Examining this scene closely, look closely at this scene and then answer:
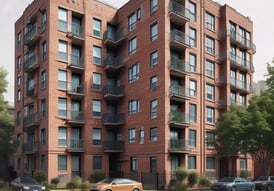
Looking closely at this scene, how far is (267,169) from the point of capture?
129 feet

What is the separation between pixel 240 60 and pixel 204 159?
50.2 ft

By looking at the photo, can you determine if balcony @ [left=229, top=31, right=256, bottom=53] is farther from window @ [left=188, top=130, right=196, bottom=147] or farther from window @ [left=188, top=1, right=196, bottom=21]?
window @ [left=188, top=130, right=196, bottom=147]

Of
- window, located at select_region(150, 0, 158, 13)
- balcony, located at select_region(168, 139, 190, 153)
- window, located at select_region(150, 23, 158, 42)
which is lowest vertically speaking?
balcony, located at select_region(168, 139, 190, 153)

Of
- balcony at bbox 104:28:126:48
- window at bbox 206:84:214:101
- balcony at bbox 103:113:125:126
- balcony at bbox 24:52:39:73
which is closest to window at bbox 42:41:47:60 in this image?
balcony at bbox 24:52:39:73

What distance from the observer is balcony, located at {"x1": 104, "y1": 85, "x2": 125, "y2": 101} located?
148ft

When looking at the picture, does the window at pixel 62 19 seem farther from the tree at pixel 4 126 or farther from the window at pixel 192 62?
the window at pixel 192 62

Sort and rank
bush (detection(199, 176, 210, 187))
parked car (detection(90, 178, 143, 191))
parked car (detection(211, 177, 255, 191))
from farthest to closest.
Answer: bush (detection(199, 176, 210, 187)) → parked car (detection(211, 177, 255, 191)) → parked car (detection(90, 178, 143, 191))

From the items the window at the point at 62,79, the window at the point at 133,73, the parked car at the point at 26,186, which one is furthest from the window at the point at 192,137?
the parked car at the point at 26,186

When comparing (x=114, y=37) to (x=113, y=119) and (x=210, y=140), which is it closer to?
(x=113, y=119)

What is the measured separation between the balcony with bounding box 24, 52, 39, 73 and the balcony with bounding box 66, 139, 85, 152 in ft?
33.5

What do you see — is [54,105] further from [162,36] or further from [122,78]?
[162,36]

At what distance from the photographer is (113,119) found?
45969 millimetres

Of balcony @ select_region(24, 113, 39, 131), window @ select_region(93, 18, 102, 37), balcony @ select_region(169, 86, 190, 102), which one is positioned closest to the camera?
balcony @ select_region(169, 86, 190, 102)

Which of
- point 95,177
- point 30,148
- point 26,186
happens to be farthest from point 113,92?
point 26,186
